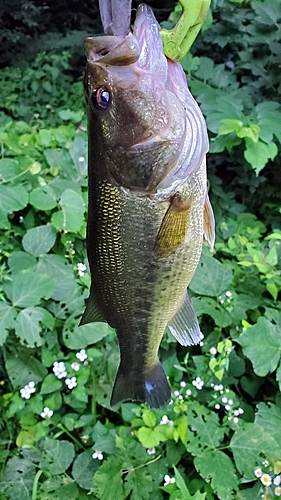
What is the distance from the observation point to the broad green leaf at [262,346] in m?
1.69

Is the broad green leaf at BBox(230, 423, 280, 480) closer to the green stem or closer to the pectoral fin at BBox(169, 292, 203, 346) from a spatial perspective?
the green stem

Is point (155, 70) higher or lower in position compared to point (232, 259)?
higher

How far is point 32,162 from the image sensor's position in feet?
6.80

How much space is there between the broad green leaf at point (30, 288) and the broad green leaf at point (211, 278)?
557mm

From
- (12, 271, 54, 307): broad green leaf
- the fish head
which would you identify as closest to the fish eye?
the fish head

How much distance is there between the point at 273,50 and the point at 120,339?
2.16 metres

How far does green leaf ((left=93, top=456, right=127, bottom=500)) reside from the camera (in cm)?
154

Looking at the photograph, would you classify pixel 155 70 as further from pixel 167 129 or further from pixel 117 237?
pixel 117 237

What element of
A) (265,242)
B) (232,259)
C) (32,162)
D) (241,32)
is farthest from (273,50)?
(32,162)

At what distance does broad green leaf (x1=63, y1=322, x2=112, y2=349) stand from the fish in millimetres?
824

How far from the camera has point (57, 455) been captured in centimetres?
167

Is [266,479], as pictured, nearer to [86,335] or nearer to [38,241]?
[86,335]

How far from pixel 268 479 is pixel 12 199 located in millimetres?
1260

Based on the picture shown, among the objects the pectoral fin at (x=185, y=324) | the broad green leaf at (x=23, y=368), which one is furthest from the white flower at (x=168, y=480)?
the pectoral fin at (x=185, y=324)
